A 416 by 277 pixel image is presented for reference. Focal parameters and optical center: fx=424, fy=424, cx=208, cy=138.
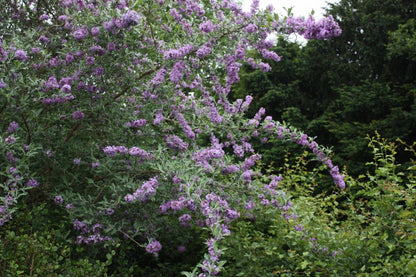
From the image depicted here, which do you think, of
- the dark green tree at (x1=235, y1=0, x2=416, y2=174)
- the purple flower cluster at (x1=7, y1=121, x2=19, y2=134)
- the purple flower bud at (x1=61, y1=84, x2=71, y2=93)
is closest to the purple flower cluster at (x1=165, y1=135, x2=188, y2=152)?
the purple flower bud at (x1=61, y1=84, x2=71, y2=93)

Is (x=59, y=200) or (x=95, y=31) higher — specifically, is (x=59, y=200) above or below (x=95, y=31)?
below

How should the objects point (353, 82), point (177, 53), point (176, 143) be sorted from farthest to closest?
point (353, 82) → point (176, 143) → point (177, 53)

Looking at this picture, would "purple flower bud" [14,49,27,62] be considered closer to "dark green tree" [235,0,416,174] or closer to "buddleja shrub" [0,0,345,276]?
"buddleja shrub" [0,0,345,276]

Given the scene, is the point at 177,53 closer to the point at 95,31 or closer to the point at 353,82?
the point at 95,31

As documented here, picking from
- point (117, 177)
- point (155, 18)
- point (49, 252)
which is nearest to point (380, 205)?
point (117, 177)

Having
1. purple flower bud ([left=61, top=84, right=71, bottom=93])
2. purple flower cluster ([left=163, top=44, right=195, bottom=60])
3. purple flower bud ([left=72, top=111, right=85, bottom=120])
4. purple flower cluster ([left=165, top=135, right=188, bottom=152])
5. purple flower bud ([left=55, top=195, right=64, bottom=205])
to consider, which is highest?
purple flower cluster ([left=163, top=44, right=195, bottom=60])

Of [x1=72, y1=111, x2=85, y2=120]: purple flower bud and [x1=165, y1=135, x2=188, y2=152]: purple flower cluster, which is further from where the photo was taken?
[x1=165, y1=135, x2=188, y2=152]: purple flower cluster

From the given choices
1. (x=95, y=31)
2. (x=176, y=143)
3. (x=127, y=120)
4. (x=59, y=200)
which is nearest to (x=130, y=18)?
(x=95, y=31)

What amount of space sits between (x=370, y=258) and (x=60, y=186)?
2.94 metres

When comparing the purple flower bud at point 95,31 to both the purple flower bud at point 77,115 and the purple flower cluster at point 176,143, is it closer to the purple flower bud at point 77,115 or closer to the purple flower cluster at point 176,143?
the purple flower bud at point 77,115

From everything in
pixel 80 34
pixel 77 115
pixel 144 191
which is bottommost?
pixel 144 191

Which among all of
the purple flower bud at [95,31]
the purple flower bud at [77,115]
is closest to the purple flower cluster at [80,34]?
the purple flower bud at [95,31]

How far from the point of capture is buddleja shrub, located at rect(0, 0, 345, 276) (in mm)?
3773

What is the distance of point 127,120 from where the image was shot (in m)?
4.34
